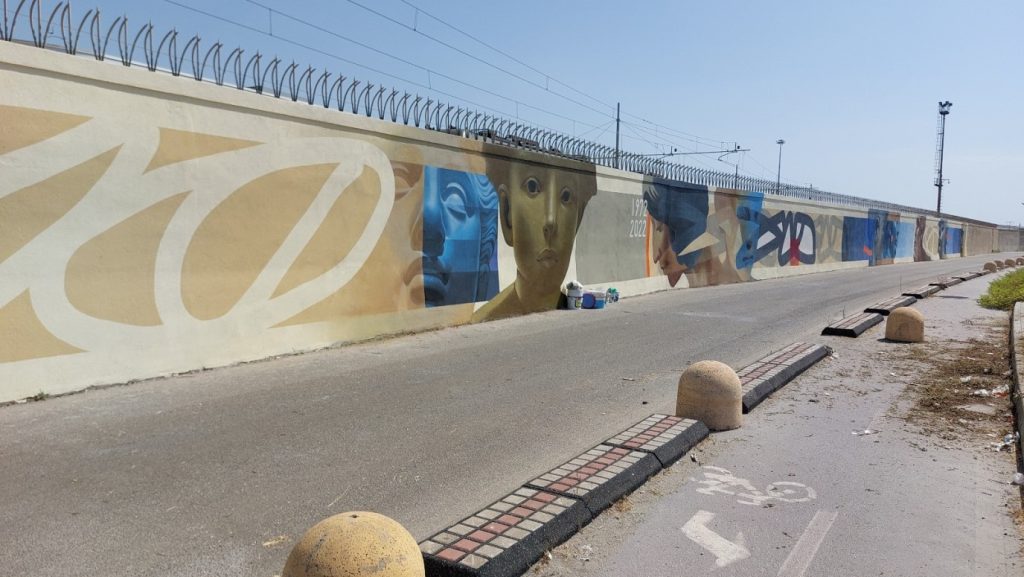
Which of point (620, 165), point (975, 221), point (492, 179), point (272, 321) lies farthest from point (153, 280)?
→ point (975, 221)

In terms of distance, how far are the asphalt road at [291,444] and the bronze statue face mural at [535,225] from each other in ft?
12.2

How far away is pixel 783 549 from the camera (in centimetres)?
382

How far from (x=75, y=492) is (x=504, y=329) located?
8.10m

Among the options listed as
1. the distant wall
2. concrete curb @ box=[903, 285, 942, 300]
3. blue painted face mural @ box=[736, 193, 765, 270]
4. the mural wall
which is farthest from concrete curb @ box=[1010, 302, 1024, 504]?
the distant wall

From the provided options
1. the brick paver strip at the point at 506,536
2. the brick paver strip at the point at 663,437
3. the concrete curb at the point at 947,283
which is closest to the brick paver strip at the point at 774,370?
the brick paver strip at the point at 663,437

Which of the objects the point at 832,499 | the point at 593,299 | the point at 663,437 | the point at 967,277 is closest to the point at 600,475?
the point at 663,437

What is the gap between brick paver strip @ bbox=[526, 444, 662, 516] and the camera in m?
4.27

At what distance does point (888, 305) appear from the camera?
1527 cm

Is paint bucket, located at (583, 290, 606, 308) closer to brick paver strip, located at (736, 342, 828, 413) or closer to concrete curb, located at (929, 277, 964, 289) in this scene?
brick paver strip, located at (736, 342, 828, 413)

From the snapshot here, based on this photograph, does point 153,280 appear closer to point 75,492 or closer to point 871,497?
point 75,492

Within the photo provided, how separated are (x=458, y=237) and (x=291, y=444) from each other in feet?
23.1

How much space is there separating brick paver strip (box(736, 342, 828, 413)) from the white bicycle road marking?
1.94m

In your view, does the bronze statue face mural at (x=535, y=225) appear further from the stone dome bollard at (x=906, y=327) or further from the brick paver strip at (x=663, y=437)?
the brick paver strip at (x=663, y=437)

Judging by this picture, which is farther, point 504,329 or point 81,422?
point 504,329
